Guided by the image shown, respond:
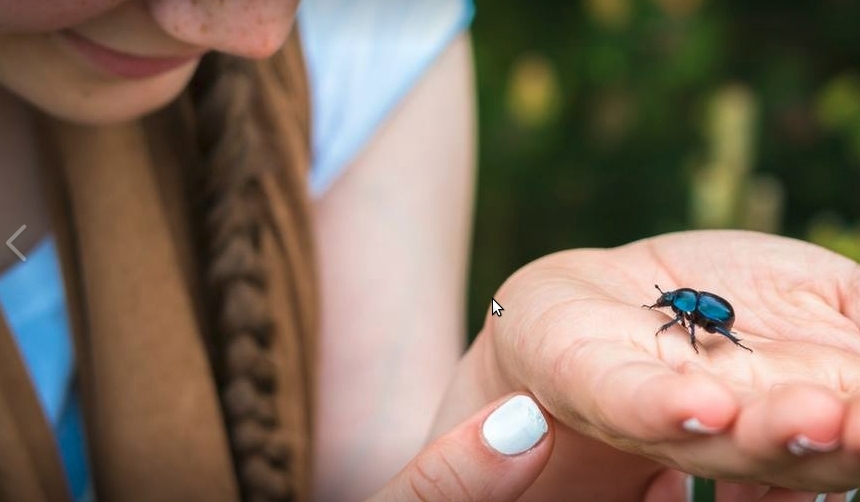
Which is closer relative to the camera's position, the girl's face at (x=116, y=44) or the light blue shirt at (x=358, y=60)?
the girl's face at (x=116, y=44)

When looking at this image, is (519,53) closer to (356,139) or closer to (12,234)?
(356,139)

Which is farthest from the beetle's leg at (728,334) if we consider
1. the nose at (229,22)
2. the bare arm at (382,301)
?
the bare arm at (382,301)

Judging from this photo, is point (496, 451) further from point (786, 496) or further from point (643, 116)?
point (643, 116)

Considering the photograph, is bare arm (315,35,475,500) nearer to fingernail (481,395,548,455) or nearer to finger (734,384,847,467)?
fingernail (481,395,548,455)

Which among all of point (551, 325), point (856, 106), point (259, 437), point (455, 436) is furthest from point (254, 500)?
point (856, 106)

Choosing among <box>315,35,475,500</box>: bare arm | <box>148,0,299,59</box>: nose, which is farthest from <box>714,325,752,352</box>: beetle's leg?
<box>315,35,475,500</box>: bare arm

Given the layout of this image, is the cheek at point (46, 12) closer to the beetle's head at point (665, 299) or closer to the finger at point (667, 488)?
the beetle's head at point (665, 299)
